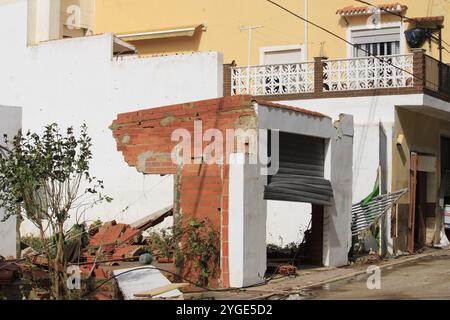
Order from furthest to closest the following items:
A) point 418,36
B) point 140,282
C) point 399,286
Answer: point 418,36
point 399,286
point 140,282

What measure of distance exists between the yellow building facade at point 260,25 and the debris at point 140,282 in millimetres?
12379

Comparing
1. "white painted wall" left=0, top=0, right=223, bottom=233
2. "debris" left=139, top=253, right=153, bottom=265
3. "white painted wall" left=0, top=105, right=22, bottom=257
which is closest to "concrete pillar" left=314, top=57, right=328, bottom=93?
"white painted wall" left=0, top=0, right=223, bottom=233

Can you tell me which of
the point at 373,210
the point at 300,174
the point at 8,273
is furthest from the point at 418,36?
the point at 8,273

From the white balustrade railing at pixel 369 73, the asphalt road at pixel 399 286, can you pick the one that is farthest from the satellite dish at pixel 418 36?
the asphalt road at pixel 399 286

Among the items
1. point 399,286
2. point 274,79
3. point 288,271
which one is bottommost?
point 399,286

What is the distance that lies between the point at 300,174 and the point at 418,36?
8.51m

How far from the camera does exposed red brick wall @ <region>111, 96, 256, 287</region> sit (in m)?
11.8

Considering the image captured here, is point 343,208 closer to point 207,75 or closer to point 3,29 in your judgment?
point 207,75

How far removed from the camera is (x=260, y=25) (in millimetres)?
22578

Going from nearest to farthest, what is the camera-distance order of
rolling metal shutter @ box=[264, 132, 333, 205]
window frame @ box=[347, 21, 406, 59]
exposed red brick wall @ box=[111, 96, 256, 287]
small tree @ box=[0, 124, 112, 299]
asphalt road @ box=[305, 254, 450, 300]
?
small tree @ box=[0, 124, 112, 299] → asphalt road @ box=[305, 254, 450, 300] → exposed red brick wall @ box=[111, 96, 256, 287] → rolling metal shutter @ box=[264, 132, 333, 205] → window frame @ box=[347, 21, 406, 59]

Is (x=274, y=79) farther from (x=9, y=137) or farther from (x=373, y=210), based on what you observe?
(x=9, y=137)

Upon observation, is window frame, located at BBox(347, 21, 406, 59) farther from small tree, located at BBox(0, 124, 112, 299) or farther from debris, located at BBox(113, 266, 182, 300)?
small tree, located at BBox(0, 124, 112, 299)

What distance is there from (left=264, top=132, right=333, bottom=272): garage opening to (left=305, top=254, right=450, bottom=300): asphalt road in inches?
58.3
